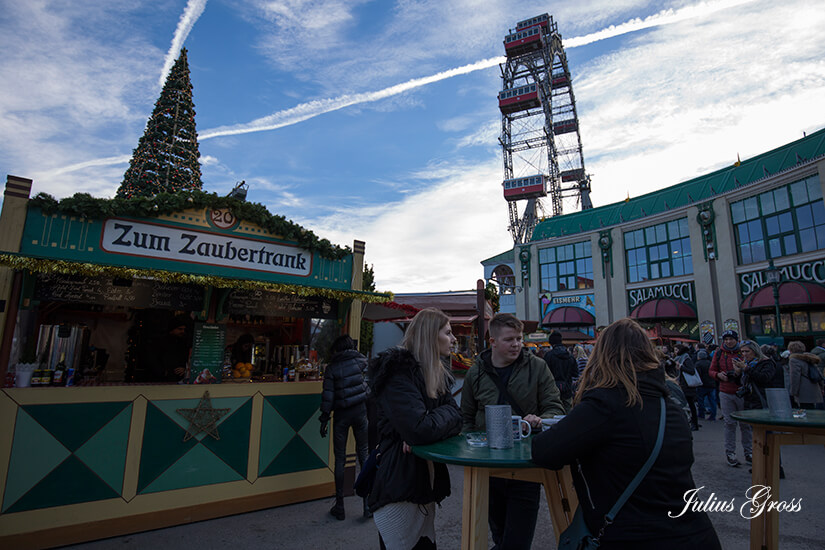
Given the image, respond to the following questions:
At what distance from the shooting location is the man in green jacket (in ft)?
8.45

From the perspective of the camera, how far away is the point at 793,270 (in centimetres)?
1781

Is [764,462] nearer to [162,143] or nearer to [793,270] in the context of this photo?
[162,143]

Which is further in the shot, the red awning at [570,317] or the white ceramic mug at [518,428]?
the red awning at [570,317]

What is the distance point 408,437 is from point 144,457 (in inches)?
136

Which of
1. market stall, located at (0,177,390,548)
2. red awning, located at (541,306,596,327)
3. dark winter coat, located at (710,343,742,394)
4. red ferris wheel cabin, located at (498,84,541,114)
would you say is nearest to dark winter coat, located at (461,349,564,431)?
market stall, located at (0,177,390,548)

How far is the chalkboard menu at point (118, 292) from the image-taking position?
14.2 ft

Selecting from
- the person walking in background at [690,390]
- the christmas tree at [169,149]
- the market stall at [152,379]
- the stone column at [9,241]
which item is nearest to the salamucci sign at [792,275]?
the person walking in background at [690,390]

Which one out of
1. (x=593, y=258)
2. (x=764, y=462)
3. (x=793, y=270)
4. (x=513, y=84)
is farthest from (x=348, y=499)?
(x=513, y=84)

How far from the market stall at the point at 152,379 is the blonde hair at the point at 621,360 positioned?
3.67m

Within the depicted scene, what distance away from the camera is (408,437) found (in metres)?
2.20

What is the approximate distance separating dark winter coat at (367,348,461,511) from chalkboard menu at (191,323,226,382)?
345cm

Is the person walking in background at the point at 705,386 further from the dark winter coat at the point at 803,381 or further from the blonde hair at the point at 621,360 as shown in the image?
the blonde hair at the point at 621,360

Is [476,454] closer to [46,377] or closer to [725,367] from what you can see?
[46,377]

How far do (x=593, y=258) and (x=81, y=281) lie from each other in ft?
90.1
